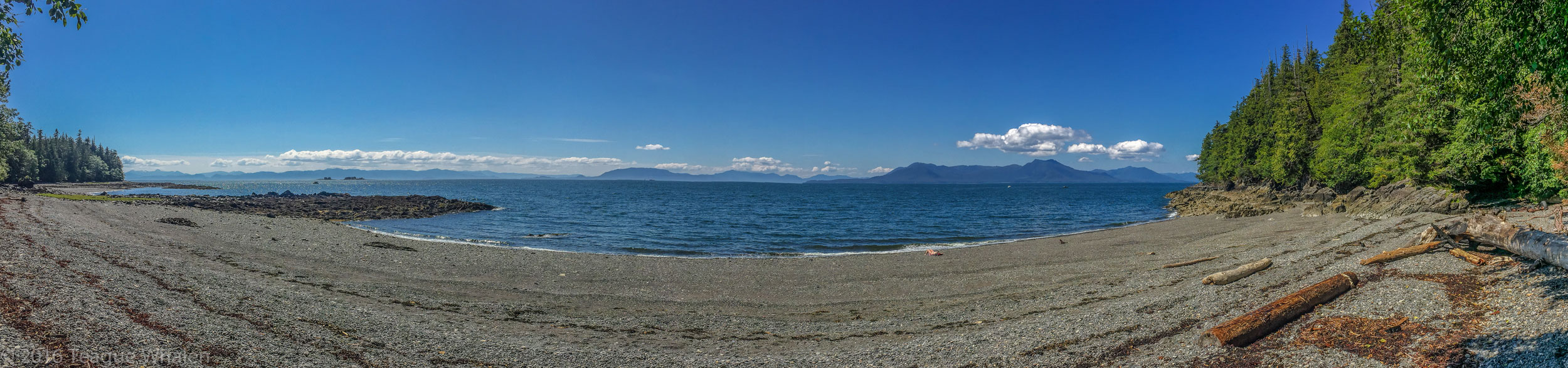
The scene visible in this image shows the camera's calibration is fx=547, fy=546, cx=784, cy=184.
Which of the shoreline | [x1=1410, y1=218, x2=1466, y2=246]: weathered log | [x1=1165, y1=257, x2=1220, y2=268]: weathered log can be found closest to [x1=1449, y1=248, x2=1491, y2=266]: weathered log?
[x1=1410, y1=218, x2=1466, y2=246]: weathered log

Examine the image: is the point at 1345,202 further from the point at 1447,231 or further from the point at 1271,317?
the point at 1271,317

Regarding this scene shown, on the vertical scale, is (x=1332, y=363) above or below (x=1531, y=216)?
below

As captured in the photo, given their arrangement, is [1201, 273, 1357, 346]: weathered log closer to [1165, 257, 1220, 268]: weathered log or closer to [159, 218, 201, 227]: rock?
[1165, 257, 1220, 268]: weathered log

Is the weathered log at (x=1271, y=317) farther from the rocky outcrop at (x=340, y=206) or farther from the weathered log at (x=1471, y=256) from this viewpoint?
the rocky outcrop at (x=340, y=206)

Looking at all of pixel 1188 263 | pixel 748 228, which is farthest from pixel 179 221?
pixel 1188 263

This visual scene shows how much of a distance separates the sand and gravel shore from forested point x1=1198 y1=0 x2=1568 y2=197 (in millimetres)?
3286

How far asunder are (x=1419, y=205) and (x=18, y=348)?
4055cm

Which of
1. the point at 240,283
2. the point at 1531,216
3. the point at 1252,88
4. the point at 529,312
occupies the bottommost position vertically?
the point at 529,312

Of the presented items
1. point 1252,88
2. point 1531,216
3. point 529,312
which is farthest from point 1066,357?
point 1252,88

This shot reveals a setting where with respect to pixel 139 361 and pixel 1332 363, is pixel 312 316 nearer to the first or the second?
pixel 139 361

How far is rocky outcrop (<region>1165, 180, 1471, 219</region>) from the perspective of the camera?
23.7 m

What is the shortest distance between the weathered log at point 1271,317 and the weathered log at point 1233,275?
10.5 feet

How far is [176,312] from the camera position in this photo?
907 centimetres

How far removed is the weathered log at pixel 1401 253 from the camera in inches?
488
